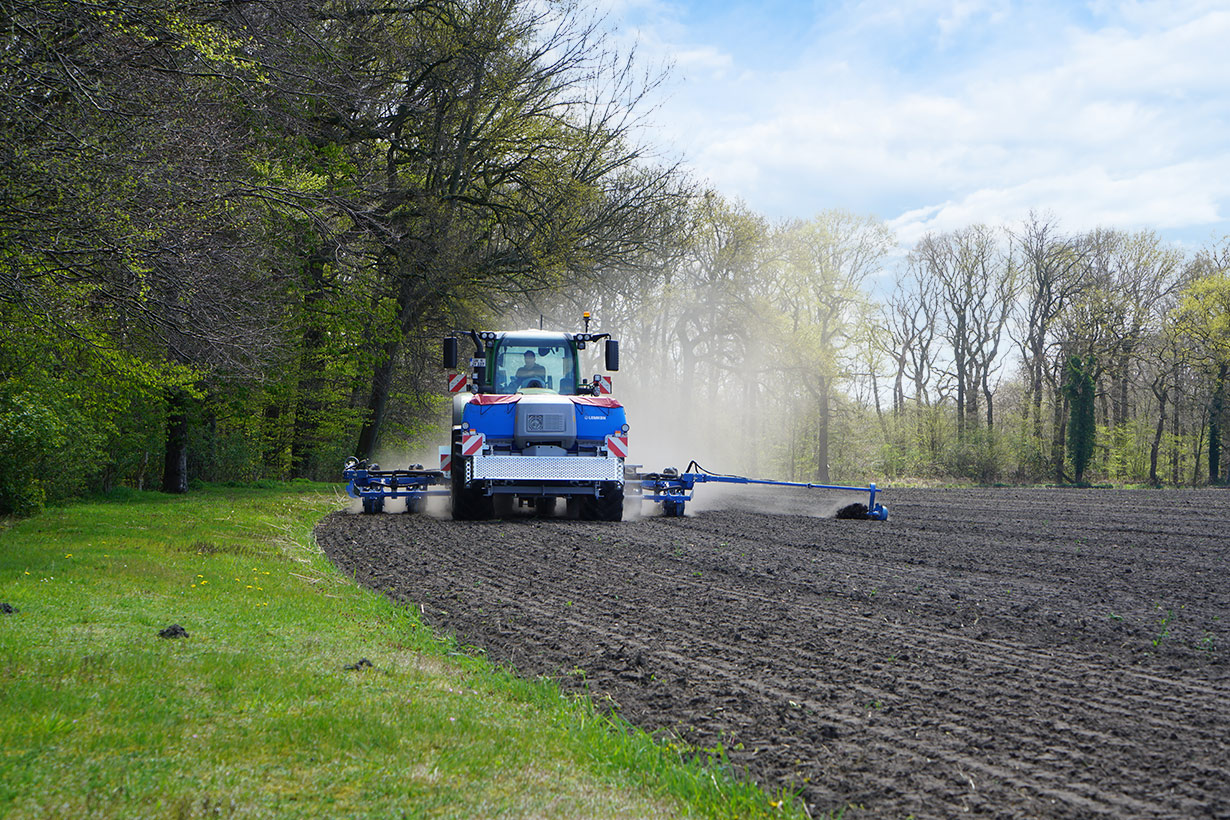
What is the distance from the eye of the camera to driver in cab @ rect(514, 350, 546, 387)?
16.7 meters

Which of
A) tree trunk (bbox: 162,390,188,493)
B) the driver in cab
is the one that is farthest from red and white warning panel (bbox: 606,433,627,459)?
tree trunk (bbox: 162,390,188,493)

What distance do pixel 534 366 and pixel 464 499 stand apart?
2.72m

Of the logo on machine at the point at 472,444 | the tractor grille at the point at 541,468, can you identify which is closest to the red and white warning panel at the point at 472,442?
the logo on machine at the point at 472,444

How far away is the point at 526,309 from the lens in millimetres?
25922

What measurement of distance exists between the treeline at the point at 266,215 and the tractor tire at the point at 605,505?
548 centimetres

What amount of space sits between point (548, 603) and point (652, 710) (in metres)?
3.06

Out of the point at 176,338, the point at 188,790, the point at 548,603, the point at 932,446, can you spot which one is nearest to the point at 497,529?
the point at 176,338

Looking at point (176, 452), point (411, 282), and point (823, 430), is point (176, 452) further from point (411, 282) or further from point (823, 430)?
point (823, 430)

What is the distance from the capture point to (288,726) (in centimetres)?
437

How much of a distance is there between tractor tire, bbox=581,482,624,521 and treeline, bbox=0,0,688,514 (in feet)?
18.0

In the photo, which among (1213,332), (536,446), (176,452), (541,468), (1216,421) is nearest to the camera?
(541,468)

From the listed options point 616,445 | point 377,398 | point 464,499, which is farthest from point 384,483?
point 377,398

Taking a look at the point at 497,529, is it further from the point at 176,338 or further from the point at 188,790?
the point at 188,790

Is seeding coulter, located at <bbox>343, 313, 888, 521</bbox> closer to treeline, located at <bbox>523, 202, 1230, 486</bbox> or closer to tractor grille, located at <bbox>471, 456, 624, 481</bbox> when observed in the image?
tractor grille, located at <bbox>471, 456, 624, 481</bbox>
